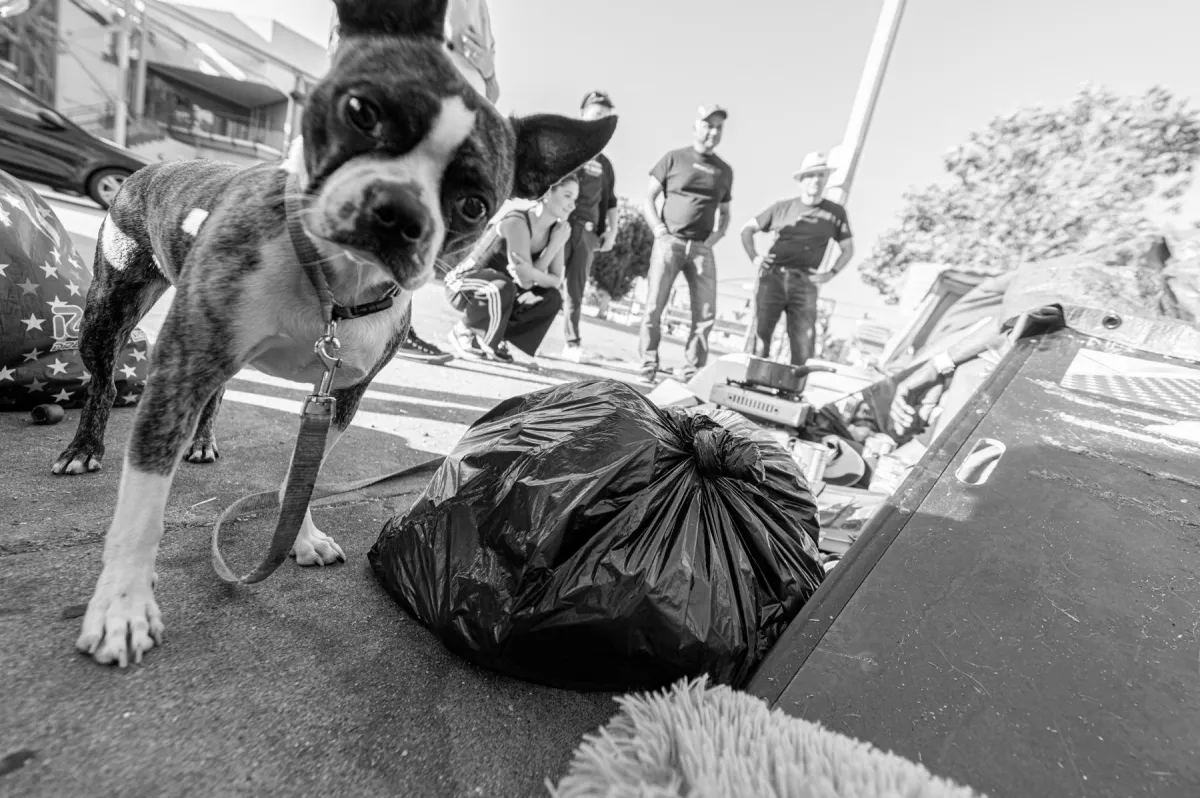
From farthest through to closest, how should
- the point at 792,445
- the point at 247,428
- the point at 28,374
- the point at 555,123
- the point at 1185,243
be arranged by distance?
the point at 1185,243 → the point at 792,445 → the point at 247,428 → the point at 28,374 → the point at 555,123

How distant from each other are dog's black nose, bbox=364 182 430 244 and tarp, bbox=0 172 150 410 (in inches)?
67.2

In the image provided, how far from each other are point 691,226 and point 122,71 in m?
22.7

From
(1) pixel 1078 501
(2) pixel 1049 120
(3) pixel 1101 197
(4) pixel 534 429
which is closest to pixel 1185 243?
(1) pixel 1078 501

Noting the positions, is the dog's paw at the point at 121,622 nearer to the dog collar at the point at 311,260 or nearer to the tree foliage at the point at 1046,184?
the dog collar at the point at 311,260

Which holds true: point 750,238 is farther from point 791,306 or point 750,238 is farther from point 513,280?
point 513,280

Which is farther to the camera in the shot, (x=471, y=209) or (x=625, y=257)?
(x=625, y=257)

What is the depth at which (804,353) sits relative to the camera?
5281 mm

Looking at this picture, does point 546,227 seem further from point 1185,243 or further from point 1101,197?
point 1101,197

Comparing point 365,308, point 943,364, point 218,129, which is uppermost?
point 218,129

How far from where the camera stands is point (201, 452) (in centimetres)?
192

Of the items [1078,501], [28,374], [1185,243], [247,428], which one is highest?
[1185,243]

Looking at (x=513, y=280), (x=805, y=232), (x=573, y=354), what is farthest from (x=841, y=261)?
(x=513, y=280)

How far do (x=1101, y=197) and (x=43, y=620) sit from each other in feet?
85.9

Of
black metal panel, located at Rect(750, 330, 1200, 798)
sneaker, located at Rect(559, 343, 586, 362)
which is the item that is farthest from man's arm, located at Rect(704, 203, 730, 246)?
black metal panel, located at Rect(750, 330, 1200, 798)
